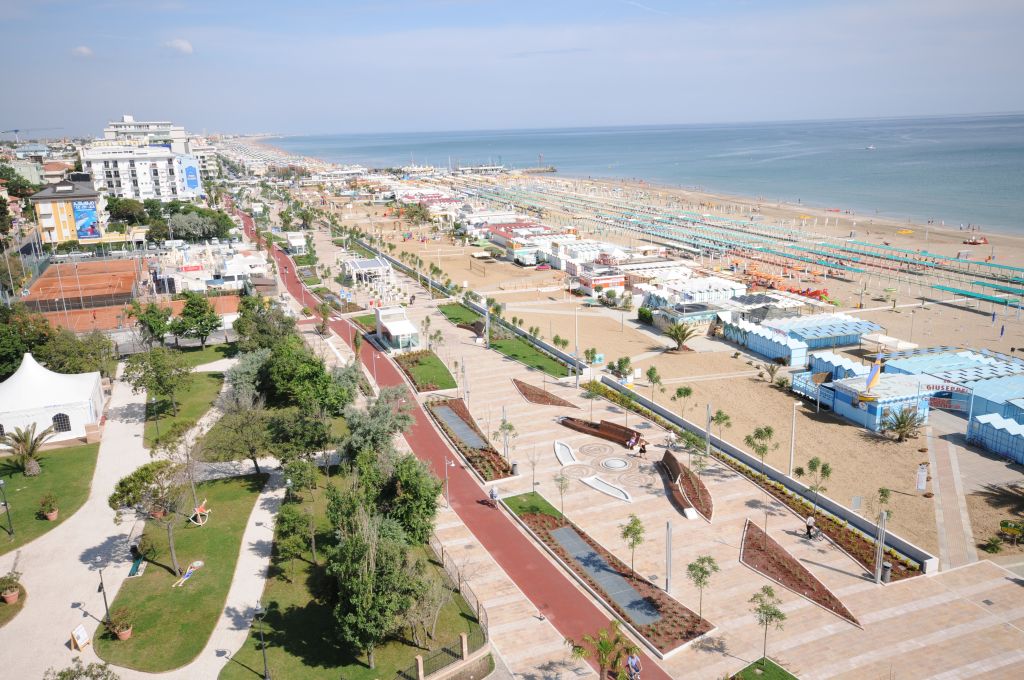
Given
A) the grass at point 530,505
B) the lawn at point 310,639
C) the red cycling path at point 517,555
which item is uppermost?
the lawn at point 310,639

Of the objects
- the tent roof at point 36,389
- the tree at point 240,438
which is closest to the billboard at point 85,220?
the tent roof at point 36,389

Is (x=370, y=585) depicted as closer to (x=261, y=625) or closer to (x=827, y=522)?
(x=261, y=625)

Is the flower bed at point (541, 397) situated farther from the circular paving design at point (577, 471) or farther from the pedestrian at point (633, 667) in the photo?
the pedestrian at point (633, 667)

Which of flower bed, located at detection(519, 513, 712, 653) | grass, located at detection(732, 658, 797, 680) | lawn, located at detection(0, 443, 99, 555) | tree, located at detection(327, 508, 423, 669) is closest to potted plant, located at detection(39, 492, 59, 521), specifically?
lawn, located at detection(0, 443, 99, 555)

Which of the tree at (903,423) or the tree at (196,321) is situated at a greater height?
the tree at (196,321)

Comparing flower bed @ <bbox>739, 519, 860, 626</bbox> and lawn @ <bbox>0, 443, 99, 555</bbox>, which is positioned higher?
lawn @ <bbox>0, 443, 99, 555</bbox>

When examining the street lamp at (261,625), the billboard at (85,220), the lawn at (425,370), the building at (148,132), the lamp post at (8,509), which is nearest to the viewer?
the street lamp at (261,625)

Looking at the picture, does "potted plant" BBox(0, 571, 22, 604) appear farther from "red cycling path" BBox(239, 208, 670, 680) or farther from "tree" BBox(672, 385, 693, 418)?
"tree" BBox(672, 385, 693, 418)
